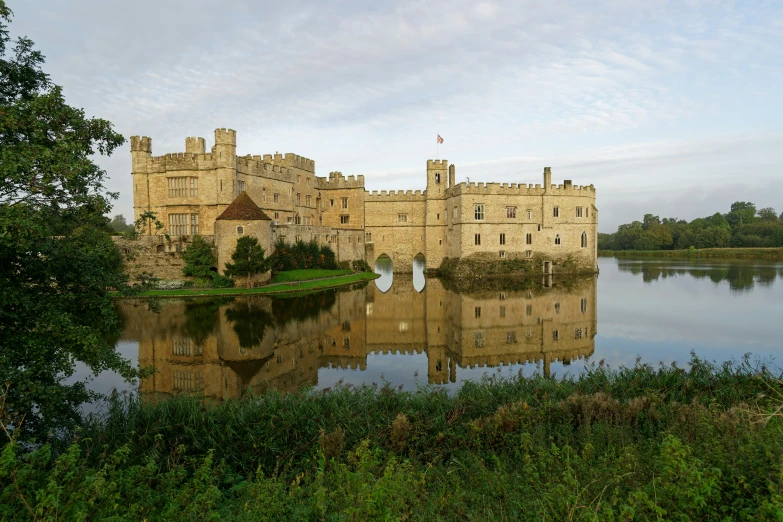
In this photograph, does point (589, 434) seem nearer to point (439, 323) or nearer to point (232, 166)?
point (439, 323)

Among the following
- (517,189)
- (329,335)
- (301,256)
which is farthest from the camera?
(517,189)

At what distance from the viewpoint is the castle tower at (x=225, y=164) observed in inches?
1280

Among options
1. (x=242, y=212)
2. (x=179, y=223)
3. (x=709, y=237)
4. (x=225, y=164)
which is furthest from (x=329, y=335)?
(x=709, y=237)

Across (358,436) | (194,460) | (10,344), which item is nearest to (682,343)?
(358,436)

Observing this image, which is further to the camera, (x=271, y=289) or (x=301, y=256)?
(x=301, y=256)

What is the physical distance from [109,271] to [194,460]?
14.4ft

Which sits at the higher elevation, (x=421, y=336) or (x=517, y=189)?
(x=517, y=189)

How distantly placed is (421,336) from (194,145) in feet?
81.4

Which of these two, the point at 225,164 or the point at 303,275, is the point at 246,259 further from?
the point at 225,164

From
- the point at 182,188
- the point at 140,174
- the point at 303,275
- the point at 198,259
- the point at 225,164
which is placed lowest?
the point at 303,275

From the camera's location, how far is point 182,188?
33.1 metres

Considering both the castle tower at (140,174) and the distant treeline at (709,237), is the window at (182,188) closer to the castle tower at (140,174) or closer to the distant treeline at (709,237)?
the castle tower at (140,174)

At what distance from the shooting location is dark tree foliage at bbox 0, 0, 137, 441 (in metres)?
6.46

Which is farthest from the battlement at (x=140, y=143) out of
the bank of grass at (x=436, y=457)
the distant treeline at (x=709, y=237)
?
the distant treeline at (x=709, y=237)
